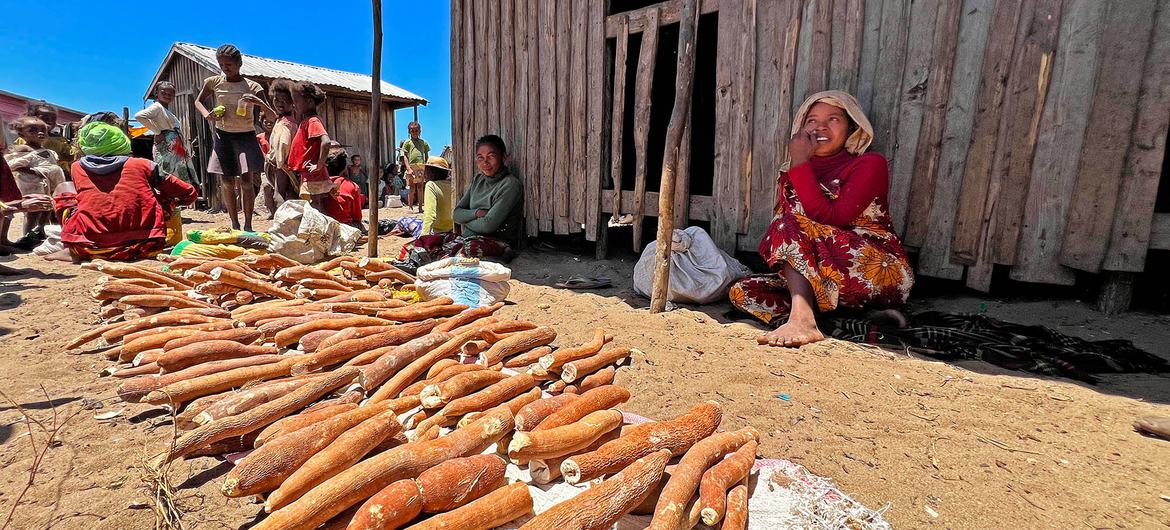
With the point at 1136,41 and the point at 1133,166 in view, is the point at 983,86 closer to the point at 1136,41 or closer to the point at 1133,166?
the point at 1136,41

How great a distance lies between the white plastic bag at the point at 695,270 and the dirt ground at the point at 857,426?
49cm

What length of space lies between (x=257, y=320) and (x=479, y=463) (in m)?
1.90

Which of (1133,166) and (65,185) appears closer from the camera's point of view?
(1133,166)

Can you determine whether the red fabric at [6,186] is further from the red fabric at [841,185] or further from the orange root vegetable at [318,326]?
the red fabric at [841,185]

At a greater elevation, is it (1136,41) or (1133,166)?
(1136,41)

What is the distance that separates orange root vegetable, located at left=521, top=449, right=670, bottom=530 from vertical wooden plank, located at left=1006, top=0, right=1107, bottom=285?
105 inches

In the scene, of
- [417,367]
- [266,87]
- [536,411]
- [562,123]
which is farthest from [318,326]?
[266,87]

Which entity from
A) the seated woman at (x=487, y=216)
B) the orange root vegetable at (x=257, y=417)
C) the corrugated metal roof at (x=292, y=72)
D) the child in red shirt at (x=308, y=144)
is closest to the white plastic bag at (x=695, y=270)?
the seated woman at (x=487, y=216)

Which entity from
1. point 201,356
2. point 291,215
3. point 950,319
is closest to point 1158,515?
point 950,319

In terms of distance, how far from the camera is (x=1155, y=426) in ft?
5.72

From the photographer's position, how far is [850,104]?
117 inches

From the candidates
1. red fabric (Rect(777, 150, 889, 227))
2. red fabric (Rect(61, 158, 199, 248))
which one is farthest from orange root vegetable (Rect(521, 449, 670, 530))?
red fabric (Rect(61, 158, 199, 248))

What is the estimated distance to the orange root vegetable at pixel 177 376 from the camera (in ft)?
6.01

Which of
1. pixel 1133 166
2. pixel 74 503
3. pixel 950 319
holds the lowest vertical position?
pixel 74 503
